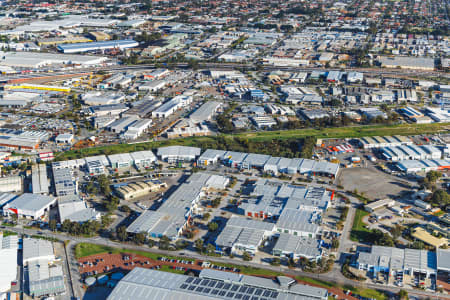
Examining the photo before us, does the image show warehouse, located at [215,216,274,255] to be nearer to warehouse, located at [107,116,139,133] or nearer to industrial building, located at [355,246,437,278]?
industrial building, located at [355,246,437,278]

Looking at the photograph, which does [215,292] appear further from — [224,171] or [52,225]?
[224,171]

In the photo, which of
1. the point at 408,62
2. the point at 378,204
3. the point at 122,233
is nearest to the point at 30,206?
the point at 122,233

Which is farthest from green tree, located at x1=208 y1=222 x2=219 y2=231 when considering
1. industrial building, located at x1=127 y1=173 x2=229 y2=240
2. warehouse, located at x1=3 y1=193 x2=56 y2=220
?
warehouse, located at x1=3 y1=193 x2=56 y2=220

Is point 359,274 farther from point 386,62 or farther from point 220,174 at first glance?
point 386,62

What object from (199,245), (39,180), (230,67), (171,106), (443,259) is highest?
(39,180)

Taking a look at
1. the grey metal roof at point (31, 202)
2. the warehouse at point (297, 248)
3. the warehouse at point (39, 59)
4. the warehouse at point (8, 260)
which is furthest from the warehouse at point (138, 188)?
the warehouse at point (39, 59)
